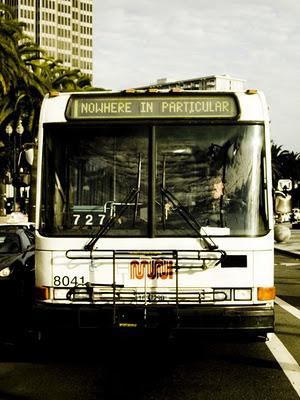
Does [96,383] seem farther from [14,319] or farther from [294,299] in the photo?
[294,299]

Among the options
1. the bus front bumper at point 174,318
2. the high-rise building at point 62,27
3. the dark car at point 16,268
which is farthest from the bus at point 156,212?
the high-rise building at point 62,27

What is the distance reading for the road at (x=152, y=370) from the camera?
6711mm

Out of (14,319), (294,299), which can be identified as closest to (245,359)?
(14,319)

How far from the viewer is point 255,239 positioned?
7559 mm

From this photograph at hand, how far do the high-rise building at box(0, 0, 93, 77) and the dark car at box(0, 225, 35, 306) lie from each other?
545 feet

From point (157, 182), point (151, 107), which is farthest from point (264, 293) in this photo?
point (151, 107)

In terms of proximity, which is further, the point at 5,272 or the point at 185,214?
the point at 5,272

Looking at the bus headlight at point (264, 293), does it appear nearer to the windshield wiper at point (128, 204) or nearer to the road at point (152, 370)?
the road at point (152, 370)

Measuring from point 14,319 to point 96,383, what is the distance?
4.34 m

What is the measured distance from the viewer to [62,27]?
187 meters

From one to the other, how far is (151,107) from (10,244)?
6827 mm

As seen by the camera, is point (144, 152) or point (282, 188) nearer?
point (144, 152)

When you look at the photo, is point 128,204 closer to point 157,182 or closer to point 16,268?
point 157,182

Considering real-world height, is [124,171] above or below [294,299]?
above
